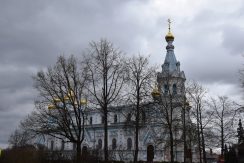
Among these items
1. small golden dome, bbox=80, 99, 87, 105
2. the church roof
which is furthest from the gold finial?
the church roof

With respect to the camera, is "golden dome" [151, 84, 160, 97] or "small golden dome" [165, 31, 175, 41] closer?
"golden dome" [151, 84, 160, 97]

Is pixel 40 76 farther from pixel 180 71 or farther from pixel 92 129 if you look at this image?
pixel 92 129

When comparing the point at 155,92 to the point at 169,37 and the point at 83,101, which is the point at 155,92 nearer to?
the point at 83,101

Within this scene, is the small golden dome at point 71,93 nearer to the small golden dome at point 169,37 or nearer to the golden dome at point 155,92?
the golden dome at point 155,92

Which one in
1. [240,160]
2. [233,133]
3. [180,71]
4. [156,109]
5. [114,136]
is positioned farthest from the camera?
[114,136]

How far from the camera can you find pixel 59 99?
123ft

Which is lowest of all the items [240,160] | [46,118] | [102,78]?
[240,160]

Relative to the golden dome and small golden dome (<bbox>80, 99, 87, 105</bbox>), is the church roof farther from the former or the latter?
small golden dome (<bbox>80, 99, 87, 105</bbox>)

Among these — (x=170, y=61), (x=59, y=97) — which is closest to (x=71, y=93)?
(x=59, y=97)

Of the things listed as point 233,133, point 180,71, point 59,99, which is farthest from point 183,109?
point 180,71

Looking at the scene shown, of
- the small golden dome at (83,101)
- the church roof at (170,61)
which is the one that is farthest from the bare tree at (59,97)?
the church roof at (170,61)

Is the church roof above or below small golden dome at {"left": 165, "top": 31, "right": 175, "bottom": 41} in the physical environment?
below

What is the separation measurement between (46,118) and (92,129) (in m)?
43.1

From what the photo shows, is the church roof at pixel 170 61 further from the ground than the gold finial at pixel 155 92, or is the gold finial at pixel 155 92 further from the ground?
the church roof at pixel 170 61
